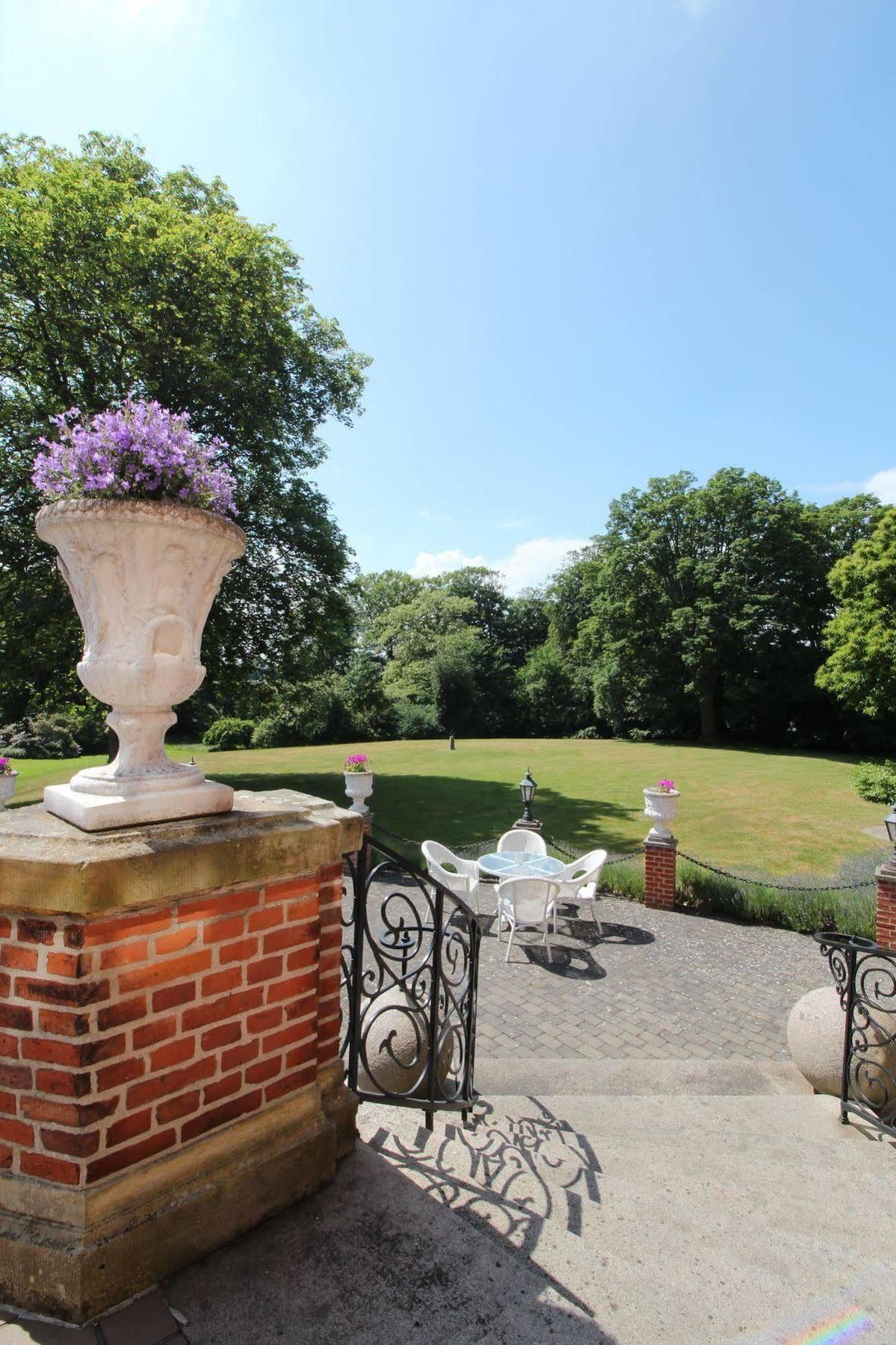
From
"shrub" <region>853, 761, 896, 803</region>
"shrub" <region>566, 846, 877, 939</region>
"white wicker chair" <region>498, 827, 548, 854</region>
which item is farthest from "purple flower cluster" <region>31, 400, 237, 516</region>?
"shrub" <region>853, 761, 896, 803</region>

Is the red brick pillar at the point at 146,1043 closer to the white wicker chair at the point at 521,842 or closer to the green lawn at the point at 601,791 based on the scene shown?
the white wicker chair at the point at 521,842

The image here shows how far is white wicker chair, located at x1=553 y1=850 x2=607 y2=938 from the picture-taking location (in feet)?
24.1

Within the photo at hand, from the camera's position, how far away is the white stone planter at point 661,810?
8.68m

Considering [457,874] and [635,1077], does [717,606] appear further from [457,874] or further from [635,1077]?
[635,1077]

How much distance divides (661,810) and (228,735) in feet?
79.5

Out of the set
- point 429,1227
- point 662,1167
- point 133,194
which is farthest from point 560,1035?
point 133,194

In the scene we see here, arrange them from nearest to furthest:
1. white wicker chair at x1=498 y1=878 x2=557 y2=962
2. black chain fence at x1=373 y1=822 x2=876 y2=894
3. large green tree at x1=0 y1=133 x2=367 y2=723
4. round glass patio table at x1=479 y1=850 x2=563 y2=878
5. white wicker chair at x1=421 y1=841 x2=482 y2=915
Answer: white wicker chair at x1=498 y1=878 x2=557 y2=962 → white wicker chair at x1=421 y1=841 x2=482 y2=915 → round glass patio table at x1=479 y1=850 x2=563 y2=878 → black chain fence at x1=373 y1=822 x2=876 y2=894 → large green tree at x1=0 y1=133 x2=367 y2=723

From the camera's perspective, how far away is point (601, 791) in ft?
60.9

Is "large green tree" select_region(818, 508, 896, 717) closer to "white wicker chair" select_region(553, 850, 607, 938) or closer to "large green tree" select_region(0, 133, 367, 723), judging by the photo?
"large green tree" select_region(0, 133, 367, 723)

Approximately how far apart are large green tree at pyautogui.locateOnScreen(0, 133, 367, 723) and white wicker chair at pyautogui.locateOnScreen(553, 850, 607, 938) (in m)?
9.52

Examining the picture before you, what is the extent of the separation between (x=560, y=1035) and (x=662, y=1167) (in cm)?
270

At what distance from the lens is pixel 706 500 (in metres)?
33.4

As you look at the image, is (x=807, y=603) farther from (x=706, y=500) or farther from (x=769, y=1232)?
(x=769, y=1232)

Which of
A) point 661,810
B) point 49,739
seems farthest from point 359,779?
point 49,739
